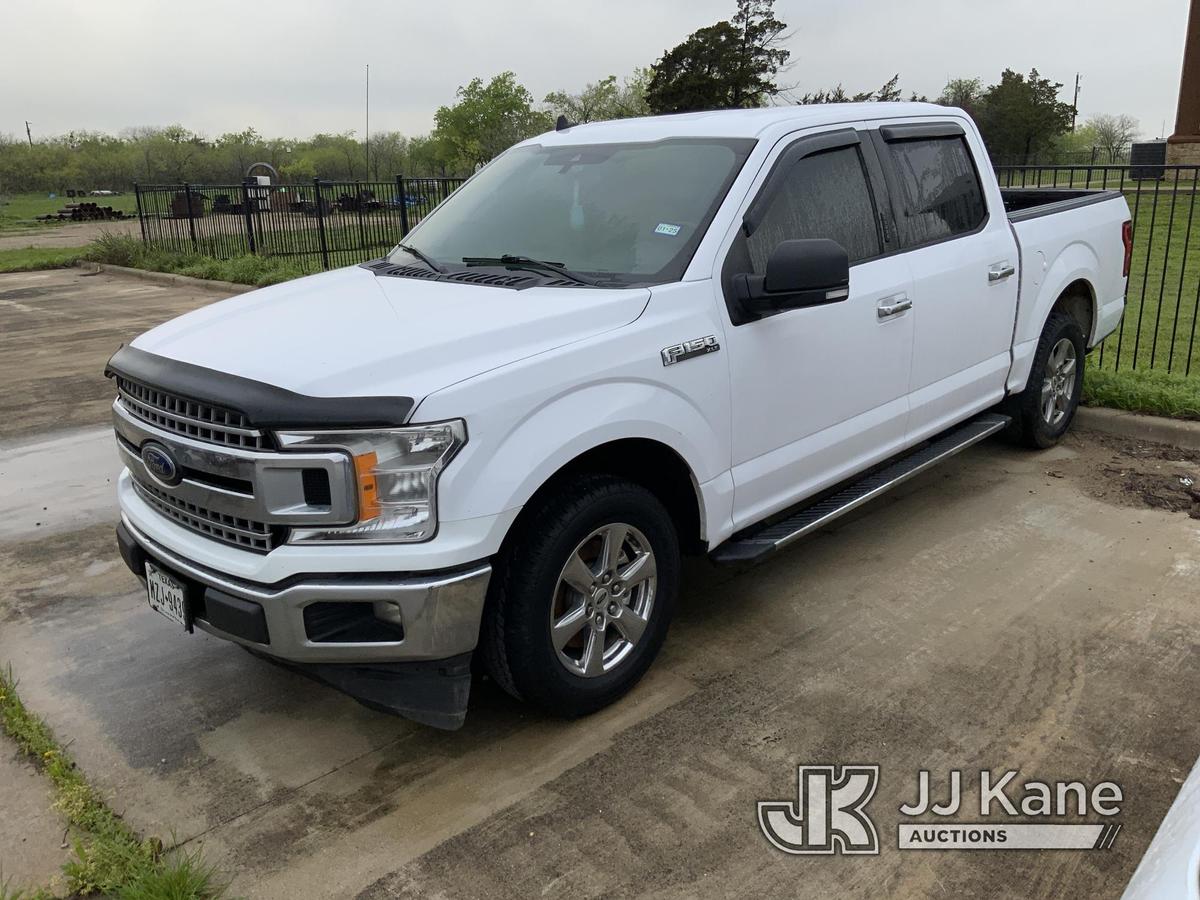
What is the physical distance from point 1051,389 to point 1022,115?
4270 cm

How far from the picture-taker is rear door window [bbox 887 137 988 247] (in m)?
4.68

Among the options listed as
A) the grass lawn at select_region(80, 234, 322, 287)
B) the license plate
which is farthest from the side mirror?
the grass lawn at select_region(80, 234, 322, 287)

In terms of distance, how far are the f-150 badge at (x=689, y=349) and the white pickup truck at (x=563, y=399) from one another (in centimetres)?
1

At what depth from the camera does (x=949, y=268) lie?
4777 millimetres

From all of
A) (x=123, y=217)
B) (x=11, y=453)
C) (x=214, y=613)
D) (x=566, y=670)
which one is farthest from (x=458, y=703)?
(x=123, y=217)

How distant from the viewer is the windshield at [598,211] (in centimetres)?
377

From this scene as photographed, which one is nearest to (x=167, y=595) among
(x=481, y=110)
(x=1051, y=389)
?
(x=1051, y=389)

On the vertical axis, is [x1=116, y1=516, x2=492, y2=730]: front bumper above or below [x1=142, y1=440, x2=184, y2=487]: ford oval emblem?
below

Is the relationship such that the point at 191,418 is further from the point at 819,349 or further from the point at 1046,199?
the point at 1046,199

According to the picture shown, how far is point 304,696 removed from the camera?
3.73 metres

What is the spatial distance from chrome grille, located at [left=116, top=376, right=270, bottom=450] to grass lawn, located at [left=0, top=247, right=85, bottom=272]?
62.7 feet

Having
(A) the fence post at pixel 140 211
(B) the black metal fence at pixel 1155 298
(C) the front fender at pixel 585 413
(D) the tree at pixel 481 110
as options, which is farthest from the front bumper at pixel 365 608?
(D) the tree at pixel 481 110

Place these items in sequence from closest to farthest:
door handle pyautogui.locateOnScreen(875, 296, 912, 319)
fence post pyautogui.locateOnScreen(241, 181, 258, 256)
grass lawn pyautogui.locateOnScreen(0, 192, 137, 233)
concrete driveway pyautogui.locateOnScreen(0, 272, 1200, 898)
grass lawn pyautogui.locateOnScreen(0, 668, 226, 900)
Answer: grass lawn pyautogui.locateOnScreen(0, 668, 226, 900)
concrete driveway pyautogui.locateOnScreen(0, 272, 1200, 898)
door handle pyautogui.locateOnScreen(875, 296, 912, 319)
fence post pyautogui.locateOnScreen(241, 181, 258, 256)
grass lawn pyautogui.locateOnScreen(0, 192, 137, 233)

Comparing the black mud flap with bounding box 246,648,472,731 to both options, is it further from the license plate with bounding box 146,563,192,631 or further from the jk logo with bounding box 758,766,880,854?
the jk logo with bounding box 758,766,880,854
